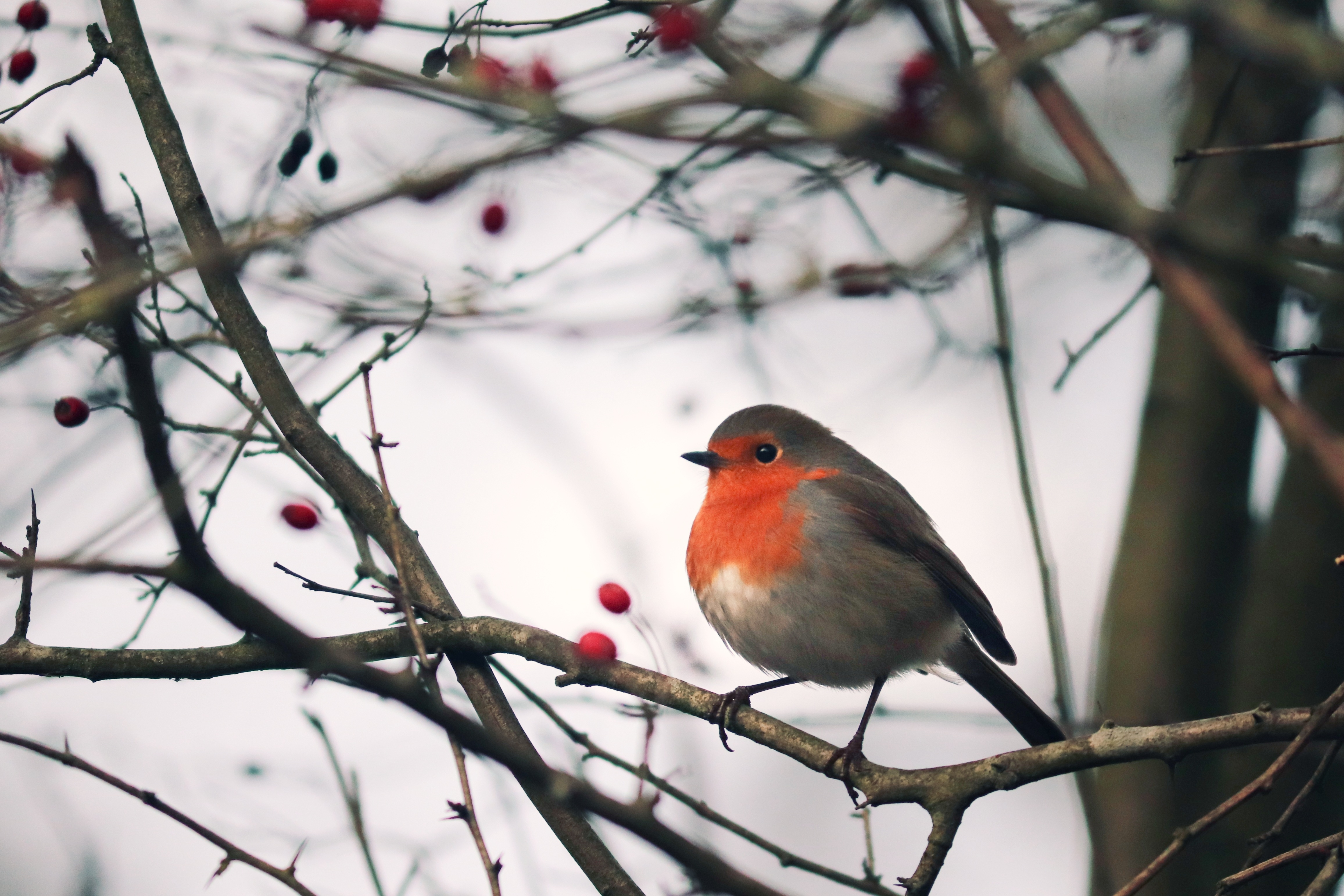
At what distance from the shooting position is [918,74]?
12.0 ft

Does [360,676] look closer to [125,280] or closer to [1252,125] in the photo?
[125,280]

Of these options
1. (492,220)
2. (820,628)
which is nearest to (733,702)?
(820,628)

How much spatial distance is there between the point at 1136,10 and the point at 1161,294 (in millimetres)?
3138

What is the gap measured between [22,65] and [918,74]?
9.72ft

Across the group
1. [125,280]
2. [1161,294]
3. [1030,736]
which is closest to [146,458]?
[125,280]

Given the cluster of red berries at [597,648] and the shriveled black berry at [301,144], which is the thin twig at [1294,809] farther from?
the shriveled black berry at [301,144]

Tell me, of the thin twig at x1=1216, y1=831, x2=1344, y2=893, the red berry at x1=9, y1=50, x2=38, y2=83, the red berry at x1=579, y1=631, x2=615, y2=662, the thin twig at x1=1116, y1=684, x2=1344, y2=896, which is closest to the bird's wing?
the red berry at x1=579, y1=631, x2=615, y2=662

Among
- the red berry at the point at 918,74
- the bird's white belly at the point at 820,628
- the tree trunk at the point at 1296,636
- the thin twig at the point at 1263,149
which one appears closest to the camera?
the thin twig at the point at 1263,149

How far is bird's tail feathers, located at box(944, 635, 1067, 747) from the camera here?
4.56m

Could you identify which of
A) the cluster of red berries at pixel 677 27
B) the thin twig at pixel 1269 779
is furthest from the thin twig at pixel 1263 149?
the cluster of red berries at pixel 677 27

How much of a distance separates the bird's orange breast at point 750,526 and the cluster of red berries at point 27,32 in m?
2.87

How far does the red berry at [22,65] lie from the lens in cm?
404

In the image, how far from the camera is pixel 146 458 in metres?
1.46

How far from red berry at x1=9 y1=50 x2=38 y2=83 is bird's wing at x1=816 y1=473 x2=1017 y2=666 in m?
3.19
